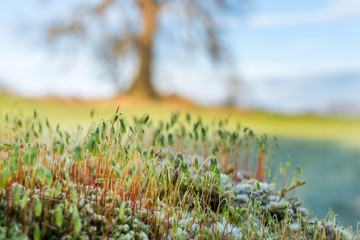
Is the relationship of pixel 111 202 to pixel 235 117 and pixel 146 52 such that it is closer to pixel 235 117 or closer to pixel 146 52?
pixel 235 117

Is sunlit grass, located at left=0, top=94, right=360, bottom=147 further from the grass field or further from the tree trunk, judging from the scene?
the tree trunk

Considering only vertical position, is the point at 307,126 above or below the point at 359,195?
above

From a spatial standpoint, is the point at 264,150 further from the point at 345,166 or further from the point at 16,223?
the point at 345,166

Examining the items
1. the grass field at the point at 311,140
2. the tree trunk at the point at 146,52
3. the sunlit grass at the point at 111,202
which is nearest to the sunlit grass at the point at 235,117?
the grass field at the point at 311,140

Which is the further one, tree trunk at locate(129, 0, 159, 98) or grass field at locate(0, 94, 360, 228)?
tree trunk at locate(129, 0, 159, 98)

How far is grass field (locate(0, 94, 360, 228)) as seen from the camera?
12.6 feet

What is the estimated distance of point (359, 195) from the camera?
398cm

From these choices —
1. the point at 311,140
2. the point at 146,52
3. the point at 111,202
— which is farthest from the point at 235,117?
the point at 111,202

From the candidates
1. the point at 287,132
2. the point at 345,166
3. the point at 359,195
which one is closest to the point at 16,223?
the point at 359,195

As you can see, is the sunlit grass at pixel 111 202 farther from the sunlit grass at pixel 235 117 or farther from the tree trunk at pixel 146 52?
the tree trunk at pixel 146 52

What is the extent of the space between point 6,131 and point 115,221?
5.24ft

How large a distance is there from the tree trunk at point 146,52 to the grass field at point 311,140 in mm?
483

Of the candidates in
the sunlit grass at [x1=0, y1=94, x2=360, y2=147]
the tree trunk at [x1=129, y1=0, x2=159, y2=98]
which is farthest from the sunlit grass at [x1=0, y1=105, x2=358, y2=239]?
the tree trunk at [x1=129, y1=0, x2=159, y2=98]

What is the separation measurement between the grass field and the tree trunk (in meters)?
0.48
